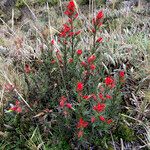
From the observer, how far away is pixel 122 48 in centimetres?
326

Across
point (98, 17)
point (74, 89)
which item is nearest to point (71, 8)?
point (98, 17)

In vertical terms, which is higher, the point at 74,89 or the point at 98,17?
the point at 98,17

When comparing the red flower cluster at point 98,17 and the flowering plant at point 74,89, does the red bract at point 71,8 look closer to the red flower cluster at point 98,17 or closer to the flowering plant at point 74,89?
the flowering plant at point 74,89

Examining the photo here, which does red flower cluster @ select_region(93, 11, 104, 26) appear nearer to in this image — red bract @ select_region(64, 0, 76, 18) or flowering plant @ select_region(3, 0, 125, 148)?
flowering plant @ select_region(3, 0, 125, 148)

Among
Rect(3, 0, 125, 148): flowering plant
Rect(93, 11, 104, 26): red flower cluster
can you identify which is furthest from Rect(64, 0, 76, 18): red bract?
Rect(93, 11, 104, 26): red flower cluster

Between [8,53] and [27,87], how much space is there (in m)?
0.96

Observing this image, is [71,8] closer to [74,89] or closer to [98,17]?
[98,17]

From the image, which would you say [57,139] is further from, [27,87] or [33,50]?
[33,50]

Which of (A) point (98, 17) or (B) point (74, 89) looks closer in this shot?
(A) point (98, 17)

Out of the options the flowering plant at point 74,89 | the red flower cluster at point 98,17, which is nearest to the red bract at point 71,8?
the flowering plant at point 74,89

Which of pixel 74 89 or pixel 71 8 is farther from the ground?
pixel 71 8

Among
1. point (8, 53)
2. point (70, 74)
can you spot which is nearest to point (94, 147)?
point (70, 74)

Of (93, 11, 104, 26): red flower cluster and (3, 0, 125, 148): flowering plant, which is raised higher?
(93, 11, 104, 26): red flower cluster

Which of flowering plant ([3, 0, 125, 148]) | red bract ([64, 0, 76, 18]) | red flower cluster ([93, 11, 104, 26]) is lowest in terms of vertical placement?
flowering plant ([3, 0, 125, 148])
